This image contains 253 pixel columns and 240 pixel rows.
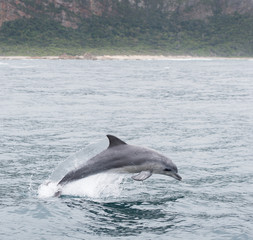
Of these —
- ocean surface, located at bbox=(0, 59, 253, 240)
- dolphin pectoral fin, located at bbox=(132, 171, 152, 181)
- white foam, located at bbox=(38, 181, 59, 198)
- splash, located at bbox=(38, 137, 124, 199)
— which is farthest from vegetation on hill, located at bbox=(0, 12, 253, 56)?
dolphin pectoral fin, located at bbox=(132, 171, 152, 181)

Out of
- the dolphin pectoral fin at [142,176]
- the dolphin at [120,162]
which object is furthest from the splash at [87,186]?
the dolphin pectoral fin at [142,176]

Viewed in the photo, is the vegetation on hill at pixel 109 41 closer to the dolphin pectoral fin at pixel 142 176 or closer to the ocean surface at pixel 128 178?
the ocean surface at pixel 128 178

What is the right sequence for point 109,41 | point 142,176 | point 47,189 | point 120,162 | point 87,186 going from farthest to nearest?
point 109,41 → point 47,189 → point 87,186 → point 120,162 → point 142,176

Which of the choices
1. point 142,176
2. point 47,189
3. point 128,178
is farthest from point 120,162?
point 128,178

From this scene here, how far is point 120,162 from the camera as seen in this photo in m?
11.6

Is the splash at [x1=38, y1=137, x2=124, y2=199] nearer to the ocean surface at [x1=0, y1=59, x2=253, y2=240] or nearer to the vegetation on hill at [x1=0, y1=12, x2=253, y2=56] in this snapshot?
the ocean surface at [x1=0, y1=59, x2=253, y2=240]

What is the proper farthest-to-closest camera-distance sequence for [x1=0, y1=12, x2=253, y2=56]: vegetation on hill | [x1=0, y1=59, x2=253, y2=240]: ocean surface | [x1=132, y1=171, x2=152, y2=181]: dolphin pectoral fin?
1. [x1=0, y1=12, x2=253, y2=56]: vegetation on hill
2. [x1=132, y1=171, x2=152, y2=181]: dolphin pectoral fin
3. [x1=0, y1=59, x2=253, y2=240]: ocean surface

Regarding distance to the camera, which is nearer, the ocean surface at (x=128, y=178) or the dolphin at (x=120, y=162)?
the ocean surface at (x=128, y=178)

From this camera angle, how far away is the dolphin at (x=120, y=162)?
1148 cm

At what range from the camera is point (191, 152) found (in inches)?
648

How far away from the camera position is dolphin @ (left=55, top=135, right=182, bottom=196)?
11.5 metres

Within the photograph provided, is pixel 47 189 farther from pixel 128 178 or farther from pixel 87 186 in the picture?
pixel 128 178

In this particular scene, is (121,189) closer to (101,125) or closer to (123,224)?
(123,224)

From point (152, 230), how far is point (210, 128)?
11.8m
